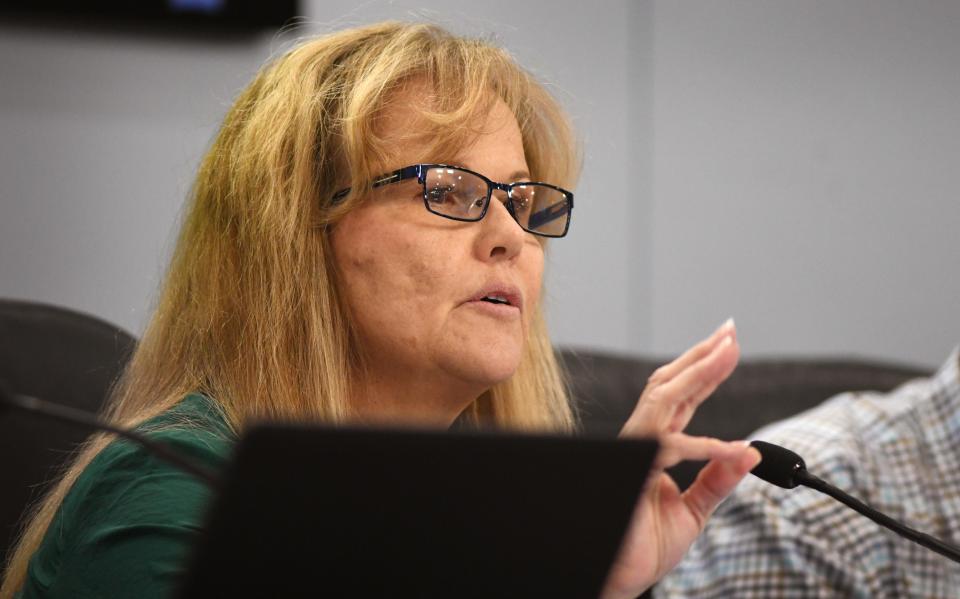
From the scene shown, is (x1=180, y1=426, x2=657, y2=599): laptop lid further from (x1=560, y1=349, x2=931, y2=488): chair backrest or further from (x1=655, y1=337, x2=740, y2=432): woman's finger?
(x1=560, y1=349, x2=931, y2=488): chair backrest

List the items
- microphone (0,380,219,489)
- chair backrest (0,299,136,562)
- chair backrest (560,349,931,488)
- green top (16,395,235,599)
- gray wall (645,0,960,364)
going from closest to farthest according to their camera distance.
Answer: microphone (0,380,219,489) → green top (16,395,235,599) → chair backrest (0,299,136,562) → chair backrest (560,349,931,488) → gray wall (645,0,960,364)

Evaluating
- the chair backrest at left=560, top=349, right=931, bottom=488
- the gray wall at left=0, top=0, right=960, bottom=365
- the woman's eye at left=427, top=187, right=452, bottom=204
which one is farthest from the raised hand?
the gray wall at left=0, top=0, right=960, bottom=365

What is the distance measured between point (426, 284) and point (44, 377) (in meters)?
0.59

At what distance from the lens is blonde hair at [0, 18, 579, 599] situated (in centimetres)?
121

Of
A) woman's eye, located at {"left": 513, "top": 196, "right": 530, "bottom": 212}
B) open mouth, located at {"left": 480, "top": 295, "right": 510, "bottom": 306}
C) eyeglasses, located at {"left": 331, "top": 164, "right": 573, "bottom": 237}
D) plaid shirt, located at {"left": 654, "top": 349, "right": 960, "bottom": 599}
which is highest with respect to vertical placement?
eyeglasses, located at {"left": 331, "top": 164, "right": 573, "bottom": 237}

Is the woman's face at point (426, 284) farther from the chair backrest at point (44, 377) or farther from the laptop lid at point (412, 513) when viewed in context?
the laptop lid at point (412, 513)

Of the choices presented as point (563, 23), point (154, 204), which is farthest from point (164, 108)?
point (563, 23)

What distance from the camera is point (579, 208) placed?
117 inches

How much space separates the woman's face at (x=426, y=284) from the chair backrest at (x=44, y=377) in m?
0.43

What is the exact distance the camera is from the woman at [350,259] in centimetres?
121

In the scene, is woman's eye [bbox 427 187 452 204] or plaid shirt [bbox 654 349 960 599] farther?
plaid shirt [bbox 654 349 960 599]

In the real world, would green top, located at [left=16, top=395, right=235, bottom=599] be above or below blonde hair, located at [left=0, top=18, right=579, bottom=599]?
below

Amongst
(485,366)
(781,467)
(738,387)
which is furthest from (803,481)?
(738,387)

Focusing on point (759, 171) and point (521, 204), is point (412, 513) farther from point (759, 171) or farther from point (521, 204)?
point (759, 171)
